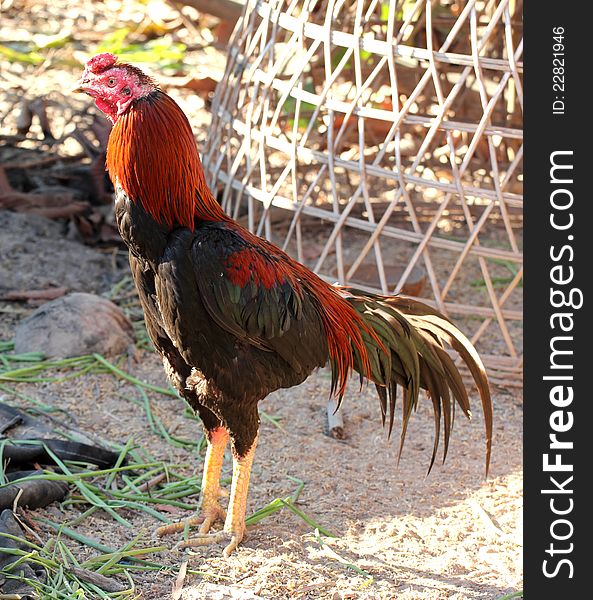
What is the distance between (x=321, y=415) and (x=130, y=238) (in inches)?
55.6

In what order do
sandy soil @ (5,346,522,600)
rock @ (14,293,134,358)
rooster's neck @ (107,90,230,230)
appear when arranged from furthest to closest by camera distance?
rock @ (14,293,134,358) → sandy soil @ (5,346,522,600) → rooster's neck @ (107,90,230,230)

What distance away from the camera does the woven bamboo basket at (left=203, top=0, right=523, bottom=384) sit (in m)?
3.52

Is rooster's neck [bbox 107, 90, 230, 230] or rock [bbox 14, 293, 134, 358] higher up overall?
rooster's neck [bbox 107, 90, 230, 230]

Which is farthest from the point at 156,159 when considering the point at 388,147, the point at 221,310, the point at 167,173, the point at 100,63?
the point at 388,147

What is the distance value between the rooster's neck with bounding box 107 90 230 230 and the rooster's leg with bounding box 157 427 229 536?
29.0 inches

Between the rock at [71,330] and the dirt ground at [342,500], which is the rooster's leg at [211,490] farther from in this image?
the rock at [71,330]

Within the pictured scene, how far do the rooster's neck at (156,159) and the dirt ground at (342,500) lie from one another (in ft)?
3.36

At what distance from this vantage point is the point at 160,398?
3.73 meters

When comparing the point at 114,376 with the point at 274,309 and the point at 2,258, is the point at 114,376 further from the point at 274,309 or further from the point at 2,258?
the point at 274,309

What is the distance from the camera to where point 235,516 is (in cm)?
281

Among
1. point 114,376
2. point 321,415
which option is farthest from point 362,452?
point 114,376

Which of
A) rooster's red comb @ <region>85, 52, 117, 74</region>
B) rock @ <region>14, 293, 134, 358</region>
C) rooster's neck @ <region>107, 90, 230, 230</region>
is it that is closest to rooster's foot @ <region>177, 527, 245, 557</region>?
rooster's neck @ <region>107, 90, 230, 230</region>

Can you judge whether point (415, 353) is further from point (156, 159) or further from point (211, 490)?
point (156, 159)

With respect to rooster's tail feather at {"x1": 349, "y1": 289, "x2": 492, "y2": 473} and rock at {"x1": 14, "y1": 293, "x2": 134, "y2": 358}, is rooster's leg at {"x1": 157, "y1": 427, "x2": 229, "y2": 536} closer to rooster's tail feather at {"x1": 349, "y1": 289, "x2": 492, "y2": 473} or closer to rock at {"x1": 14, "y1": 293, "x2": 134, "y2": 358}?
rooster's tail feather at {"x1": 349, "y1": 289, "x2": 492, "y2": 473}
